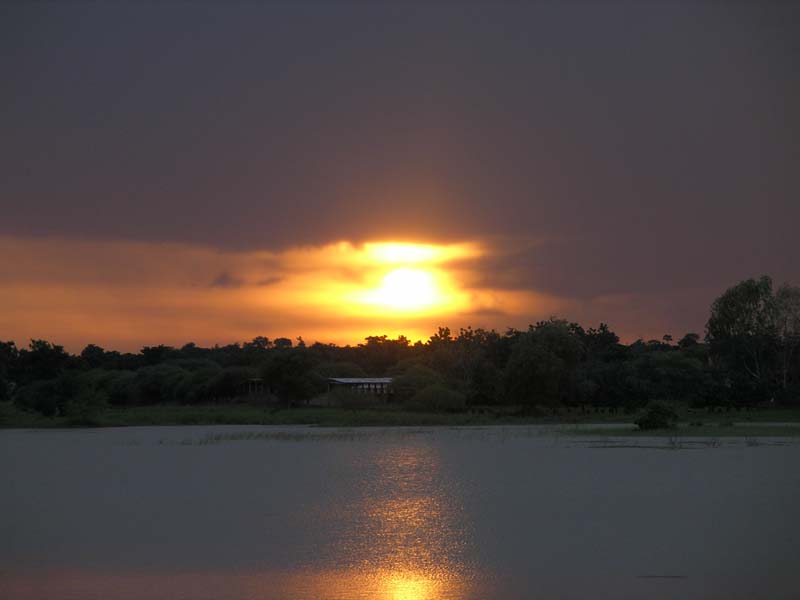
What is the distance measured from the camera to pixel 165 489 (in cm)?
2314

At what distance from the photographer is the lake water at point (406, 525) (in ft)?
41.4

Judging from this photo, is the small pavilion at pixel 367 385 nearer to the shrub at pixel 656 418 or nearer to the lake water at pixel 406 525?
the shrub at pixel 656 418

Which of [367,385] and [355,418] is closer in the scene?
[355,418]

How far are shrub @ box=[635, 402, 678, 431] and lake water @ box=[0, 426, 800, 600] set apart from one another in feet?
33.4

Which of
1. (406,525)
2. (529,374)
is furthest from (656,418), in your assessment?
(406,525)

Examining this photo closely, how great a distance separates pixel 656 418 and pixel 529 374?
16.8 m

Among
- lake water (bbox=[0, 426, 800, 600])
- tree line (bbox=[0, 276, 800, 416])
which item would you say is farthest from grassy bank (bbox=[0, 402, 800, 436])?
lake water (bbox=[0, 426, 800, 600])

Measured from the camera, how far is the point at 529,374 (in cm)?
5856

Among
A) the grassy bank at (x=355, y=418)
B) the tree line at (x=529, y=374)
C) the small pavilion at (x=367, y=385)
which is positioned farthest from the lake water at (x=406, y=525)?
the small pavilion at (x=367, y=385)

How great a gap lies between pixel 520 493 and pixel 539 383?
124ft

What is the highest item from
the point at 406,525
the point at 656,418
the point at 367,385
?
the point at 367,385

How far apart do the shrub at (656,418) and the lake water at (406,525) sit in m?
10.2

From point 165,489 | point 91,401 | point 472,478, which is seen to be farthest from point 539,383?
point 165,489

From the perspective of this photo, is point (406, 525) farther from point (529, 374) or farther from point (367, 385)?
point (367, 385)
